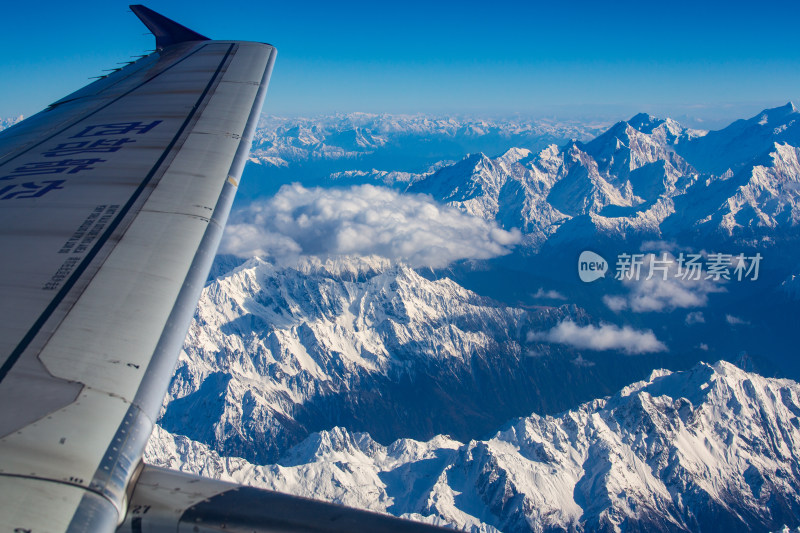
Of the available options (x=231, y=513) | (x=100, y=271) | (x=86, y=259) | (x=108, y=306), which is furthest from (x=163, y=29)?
(x=231, y=513)

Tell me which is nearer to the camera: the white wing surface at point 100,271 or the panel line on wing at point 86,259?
the white wing surface at point 100,271

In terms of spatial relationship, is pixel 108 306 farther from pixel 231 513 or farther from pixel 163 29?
pixel 163 29

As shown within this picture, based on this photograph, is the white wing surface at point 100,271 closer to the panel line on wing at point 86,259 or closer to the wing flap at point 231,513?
the panel line on wing at point 86,259

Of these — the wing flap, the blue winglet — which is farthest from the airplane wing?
the blue winglet

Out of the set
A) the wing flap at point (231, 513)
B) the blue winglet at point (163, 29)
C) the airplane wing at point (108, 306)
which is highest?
the blue winglet at point (163, 29)

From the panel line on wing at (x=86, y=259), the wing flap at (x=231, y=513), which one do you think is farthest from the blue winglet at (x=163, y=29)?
the wing flap at (x=231, y=513)

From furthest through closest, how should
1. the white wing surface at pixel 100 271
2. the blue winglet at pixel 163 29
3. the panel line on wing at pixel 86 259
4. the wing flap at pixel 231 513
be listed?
1. the blue winglet at pixel 163 29
2. the panel line on wing at pixel 86 259
3. the wing flap at pixel 231 513
4. the white wing surface at pixel 100 271

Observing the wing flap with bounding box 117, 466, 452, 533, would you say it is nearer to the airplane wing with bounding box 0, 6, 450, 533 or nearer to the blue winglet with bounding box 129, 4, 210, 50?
the airplane wing with bounding box 0, 6, 450, 533

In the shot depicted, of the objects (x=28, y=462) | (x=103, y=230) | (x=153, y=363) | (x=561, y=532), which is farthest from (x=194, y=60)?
(x=561, y=532)

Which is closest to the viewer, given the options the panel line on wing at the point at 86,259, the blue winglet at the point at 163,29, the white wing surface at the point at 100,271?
the white wing surface at the point at 100,271
